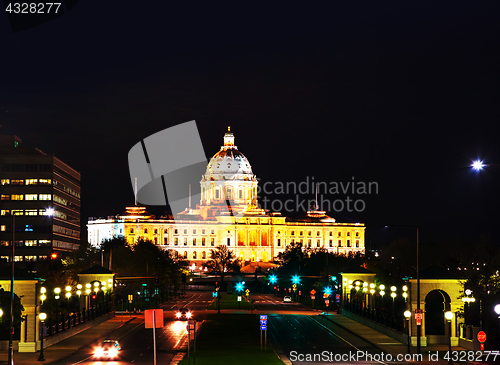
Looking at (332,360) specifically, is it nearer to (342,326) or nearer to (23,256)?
(342,326)

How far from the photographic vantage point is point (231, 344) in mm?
57594

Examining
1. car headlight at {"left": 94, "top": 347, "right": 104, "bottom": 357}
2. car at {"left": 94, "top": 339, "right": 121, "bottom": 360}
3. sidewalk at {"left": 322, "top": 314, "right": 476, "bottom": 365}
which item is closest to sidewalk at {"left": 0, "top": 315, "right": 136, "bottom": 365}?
car headlight at {"left": 94, "top": 347, "right": 104, "bottom": 357}

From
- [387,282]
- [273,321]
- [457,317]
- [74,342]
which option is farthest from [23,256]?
[457,317]

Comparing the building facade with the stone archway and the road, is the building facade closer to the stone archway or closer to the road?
the road

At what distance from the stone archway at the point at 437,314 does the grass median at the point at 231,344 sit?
10997 mm

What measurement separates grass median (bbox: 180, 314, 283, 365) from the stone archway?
11.0 m

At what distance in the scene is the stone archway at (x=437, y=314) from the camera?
55812 millimetres

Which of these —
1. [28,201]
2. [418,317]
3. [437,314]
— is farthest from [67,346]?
[28,201]

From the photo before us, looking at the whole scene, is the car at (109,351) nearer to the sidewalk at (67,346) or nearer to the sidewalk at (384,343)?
the sidewalk at (67,346)

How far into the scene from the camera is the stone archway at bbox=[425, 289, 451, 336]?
55.8 m

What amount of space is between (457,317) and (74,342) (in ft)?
79.3

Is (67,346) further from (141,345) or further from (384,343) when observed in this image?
(384,343)

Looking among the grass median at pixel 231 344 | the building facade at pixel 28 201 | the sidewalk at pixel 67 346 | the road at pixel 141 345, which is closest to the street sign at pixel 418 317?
the grass median at pixel 231 344

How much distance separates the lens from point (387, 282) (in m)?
115
